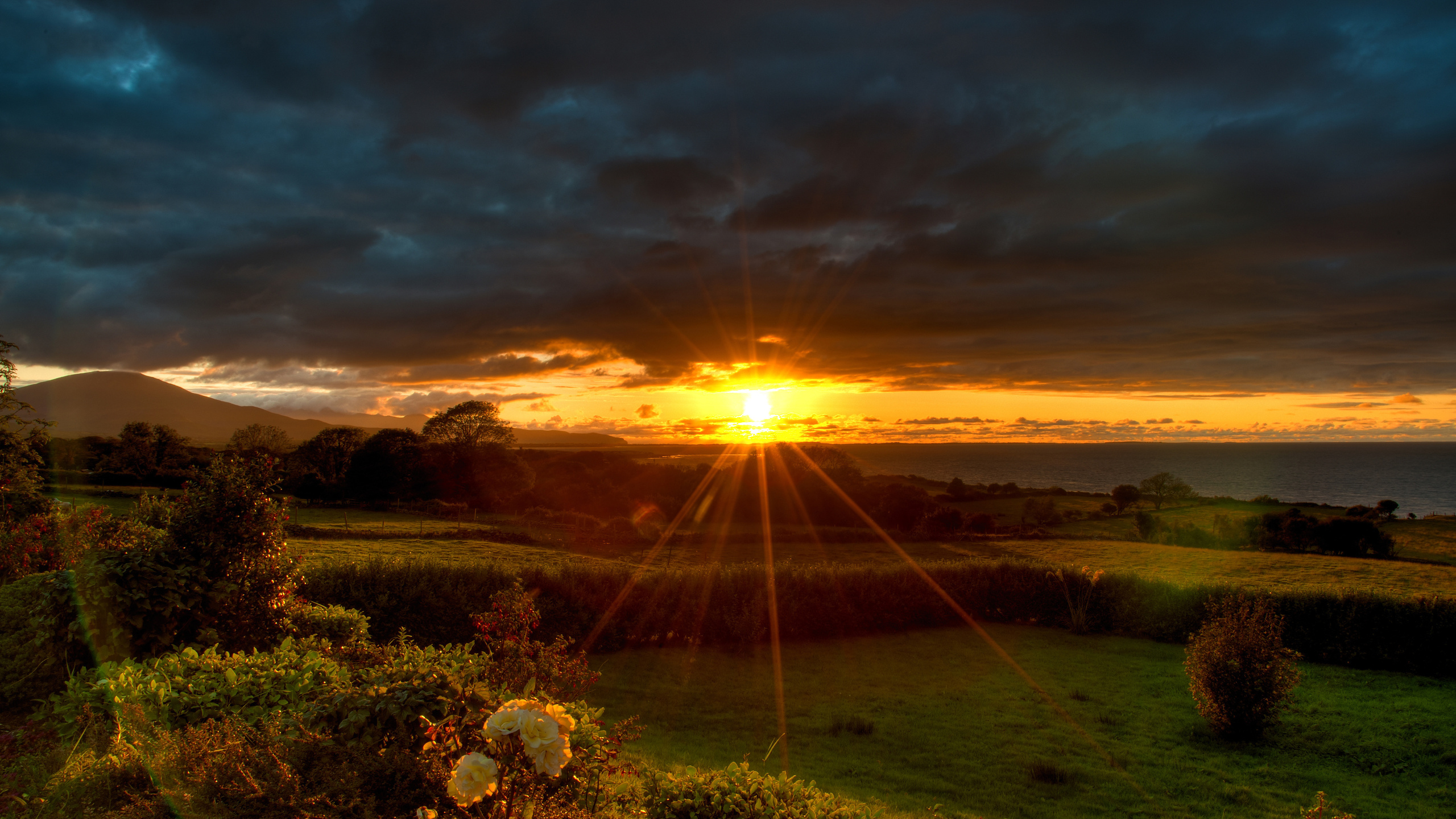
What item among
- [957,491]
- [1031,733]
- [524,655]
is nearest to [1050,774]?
[1031,733]

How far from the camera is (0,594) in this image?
7.23m

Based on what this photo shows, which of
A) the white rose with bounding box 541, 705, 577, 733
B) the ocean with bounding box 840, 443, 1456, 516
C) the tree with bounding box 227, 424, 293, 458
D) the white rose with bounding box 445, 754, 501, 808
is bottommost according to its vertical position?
the ocean with bounding box 840, 443, 1456, 516

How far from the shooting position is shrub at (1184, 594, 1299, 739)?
10.2m

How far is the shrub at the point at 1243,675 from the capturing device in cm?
1016

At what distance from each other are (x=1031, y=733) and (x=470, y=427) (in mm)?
54747

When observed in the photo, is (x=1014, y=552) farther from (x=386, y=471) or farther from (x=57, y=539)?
(x=386, y=471)

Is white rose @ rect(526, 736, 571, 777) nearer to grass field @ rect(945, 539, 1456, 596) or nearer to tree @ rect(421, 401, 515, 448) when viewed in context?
grass field @ rect(945, 539, 1456, 596)

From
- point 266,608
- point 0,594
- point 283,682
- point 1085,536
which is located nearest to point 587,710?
point 283,682

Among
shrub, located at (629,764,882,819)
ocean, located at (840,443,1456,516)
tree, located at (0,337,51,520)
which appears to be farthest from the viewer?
ocean, located at (840,443,1456,516)

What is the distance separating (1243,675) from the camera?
1022 centimetres

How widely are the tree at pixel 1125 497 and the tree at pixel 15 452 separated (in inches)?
2410

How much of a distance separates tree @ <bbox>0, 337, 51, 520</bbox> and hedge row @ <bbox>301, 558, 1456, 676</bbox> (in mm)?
5335

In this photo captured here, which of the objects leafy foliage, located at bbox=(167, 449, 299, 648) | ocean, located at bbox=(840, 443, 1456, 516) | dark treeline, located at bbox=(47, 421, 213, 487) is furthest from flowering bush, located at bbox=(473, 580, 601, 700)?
ocean, located at bbox=(840, 443, 1456, 516)

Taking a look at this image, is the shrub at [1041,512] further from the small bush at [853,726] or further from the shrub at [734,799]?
the shrub at [734,799]
